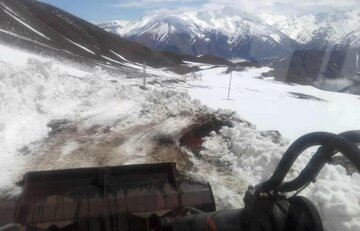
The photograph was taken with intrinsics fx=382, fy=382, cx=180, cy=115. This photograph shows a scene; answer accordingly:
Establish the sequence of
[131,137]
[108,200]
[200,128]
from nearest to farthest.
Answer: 1. [108,200]
2. [131,137]
3. [200,128]

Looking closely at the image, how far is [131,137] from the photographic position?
33.7ft

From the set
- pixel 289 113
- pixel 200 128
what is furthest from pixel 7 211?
pixel 289 113

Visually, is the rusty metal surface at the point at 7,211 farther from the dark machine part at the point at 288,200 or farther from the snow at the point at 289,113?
the snow at the point at 289,113

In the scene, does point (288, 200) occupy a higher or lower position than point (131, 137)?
higher

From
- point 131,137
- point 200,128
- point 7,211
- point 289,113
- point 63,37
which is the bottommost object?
point 63,37

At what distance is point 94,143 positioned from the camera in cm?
967

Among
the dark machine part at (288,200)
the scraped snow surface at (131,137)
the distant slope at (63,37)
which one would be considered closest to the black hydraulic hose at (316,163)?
the dark machine part at (288,200)

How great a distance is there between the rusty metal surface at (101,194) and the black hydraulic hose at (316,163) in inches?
113

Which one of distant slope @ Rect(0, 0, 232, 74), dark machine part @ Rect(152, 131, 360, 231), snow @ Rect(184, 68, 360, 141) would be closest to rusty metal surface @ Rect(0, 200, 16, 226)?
dark machine part @ Rect(152, 131, 360, 231)

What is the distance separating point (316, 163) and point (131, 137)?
804cm

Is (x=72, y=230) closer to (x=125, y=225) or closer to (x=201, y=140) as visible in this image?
(x=125, y=225)

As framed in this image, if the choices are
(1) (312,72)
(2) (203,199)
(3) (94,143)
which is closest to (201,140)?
(3) (94,143)

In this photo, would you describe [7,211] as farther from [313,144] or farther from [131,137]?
[131,137]

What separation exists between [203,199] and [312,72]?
81.2m
